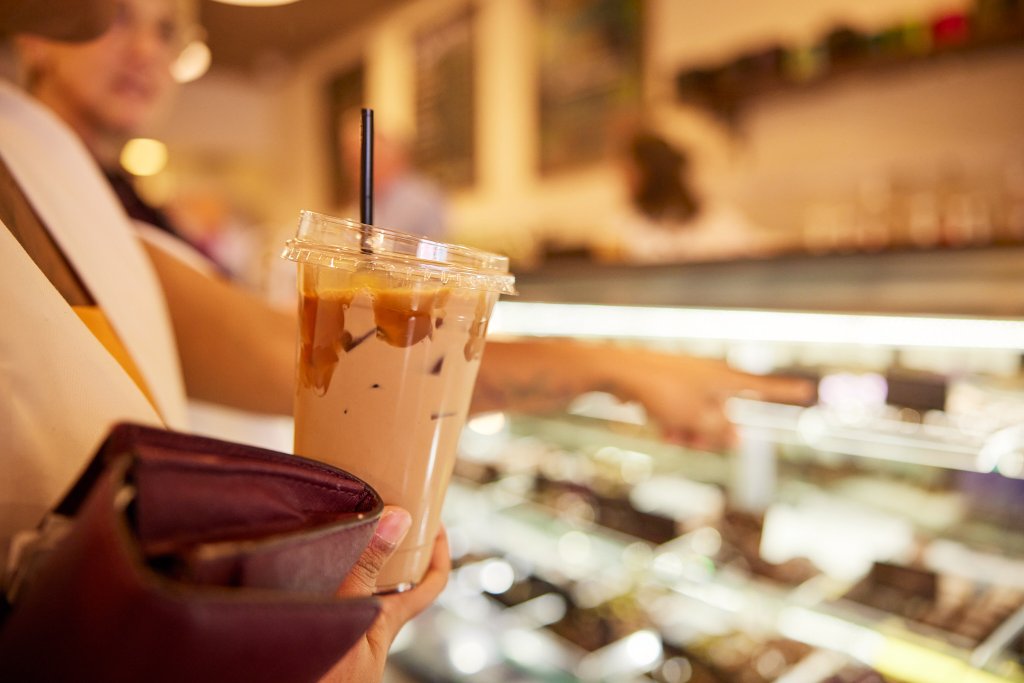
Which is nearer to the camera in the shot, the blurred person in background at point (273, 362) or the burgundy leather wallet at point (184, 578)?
the burgundy leather wallet at point (184, 578)

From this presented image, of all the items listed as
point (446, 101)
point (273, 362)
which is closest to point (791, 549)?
point (273, 362)

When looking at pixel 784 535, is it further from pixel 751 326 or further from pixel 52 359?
pixel 52 359

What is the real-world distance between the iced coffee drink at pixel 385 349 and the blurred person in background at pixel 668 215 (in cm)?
284

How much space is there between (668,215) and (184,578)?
3.67 metres

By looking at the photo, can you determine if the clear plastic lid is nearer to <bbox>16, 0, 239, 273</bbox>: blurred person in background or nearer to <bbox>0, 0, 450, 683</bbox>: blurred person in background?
<bbox>0, 0, 450, 683</bbox>: blurred person in background

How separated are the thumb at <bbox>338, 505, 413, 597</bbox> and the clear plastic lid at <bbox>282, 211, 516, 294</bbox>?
0.21 meters

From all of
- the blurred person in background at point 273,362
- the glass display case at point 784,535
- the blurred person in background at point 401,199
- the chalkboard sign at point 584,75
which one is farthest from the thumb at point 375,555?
the chalkboard sign at point 584,75

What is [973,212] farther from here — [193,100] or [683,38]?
[193,100]

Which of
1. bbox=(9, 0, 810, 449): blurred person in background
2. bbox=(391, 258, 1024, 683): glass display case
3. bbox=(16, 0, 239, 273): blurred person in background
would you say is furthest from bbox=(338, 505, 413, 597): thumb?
bbox=(391, 258, 1024, 683): glass display case

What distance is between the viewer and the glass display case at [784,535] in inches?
59.8

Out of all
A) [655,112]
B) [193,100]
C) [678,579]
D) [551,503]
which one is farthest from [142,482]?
[193,100]

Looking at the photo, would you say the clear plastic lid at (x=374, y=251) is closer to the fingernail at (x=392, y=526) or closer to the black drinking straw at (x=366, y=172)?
the black drinking straw at (x=366, y=172)

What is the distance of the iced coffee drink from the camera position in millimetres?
636

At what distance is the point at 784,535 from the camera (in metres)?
1.92
